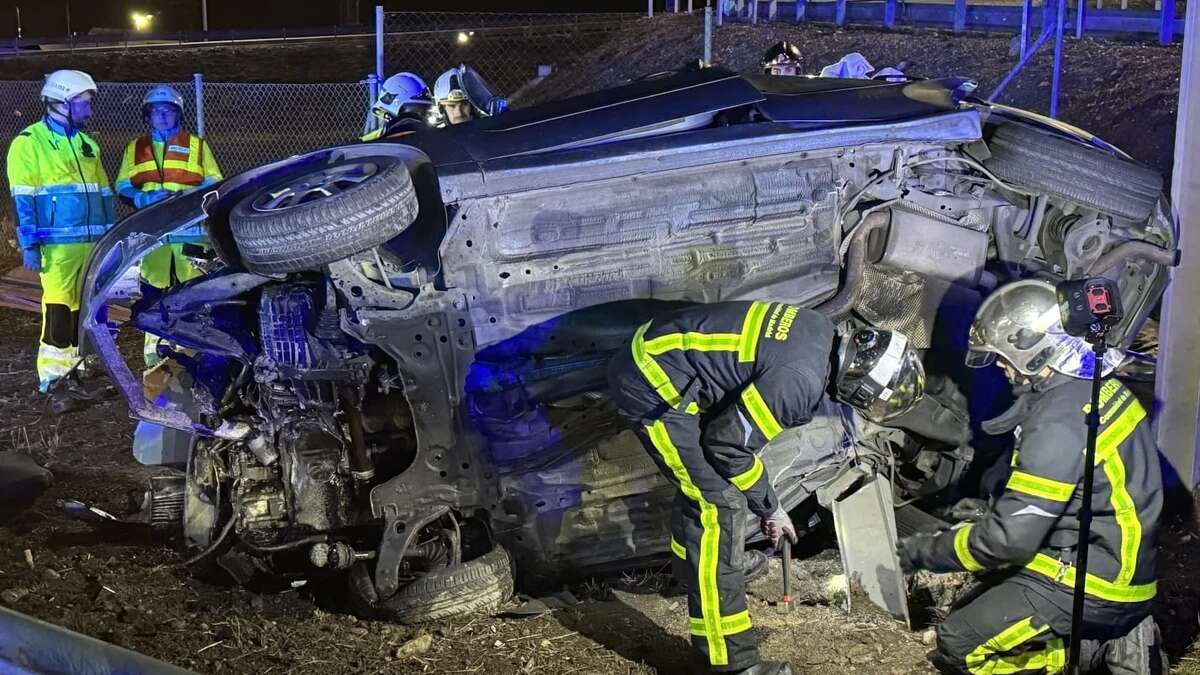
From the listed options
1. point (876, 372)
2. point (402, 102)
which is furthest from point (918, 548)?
point (402, 102)

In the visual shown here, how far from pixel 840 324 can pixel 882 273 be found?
A: 1.41 feet

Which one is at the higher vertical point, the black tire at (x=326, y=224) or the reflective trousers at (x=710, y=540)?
the black tire at (x=326, y=224)

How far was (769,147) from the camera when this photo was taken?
472 cm

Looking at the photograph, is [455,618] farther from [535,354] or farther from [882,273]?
[882,273]

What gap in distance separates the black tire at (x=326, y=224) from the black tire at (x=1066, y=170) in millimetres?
2478

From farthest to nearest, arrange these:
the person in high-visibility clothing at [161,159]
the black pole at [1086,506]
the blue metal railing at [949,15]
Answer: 1. the blue metal railing at [949,15]
2. the person in high-visibility clothing at [161,159]
3. the black pole at [1086,506]

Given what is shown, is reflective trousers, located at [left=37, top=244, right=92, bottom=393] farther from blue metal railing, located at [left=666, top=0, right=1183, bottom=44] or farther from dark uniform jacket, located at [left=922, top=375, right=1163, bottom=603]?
blue metal railing, located at [left=666, top=0, right=1183, bottom=44]

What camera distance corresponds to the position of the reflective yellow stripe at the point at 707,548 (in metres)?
4.09

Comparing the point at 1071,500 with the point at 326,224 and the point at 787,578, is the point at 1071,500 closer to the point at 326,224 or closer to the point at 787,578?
the point at 787,578

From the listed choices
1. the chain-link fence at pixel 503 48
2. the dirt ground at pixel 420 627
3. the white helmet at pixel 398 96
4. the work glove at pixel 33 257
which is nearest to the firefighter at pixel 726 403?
the dirt ground at pixel 420 627

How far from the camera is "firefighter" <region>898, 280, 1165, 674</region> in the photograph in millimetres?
4137

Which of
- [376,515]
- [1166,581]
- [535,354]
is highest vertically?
[535,354]

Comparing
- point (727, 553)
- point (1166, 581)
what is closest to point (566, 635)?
point (727, 553)

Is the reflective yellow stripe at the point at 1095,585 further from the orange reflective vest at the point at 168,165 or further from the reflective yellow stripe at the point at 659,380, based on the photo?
the orange reflective vest at the point at 168,165
